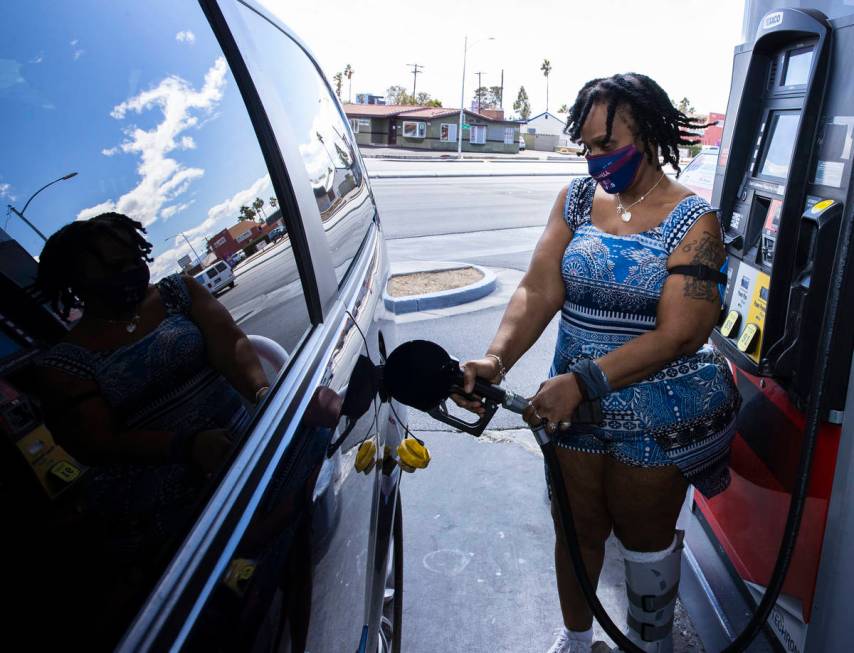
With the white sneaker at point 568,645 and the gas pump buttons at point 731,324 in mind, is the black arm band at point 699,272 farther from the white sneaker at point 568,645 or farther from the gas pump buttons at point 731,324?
the white sneaker at point 568,645

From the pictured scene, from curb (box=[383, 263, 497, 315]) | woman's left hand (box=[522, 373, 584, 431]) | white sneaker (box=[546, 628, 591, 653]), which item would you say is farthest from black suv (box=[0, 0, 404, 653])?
curb (box=[383, 263, 497, 315])

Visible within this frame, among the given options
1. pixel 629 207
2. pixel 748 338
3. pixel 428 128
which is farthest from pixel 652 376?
pixel 428 128

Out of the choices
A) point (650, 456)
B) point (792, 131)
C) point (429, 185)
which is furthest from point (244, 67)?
point (429, 185)

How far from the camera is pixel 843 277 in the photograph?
183 centimetres

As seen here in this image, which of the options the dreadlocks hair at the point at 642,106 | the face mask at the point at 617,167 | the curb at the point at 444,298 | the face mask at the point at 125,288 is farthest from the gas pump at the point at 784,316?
the curb at the point at 444,298

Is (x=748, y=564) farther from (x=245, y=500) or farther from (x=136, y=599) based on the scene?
(x=136, y=599)

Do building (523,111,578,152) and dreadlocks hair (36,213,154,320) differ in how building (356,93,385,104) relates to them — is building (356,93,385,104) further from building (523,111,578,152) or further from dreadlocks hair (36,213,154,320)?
dreadlocks hair (36,213,154,320)

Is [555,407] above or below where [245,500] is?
below

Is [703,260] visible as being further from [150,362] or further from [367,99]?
[367,99]

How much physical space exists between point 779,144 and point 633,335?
978 millimetres

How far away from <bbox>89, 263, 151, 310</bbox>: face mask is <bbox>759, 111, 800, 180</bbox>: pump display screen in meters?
2.01

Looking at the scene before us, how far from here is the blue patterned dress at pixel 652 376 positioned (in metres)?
1.98

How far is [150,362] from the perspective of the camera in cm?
105

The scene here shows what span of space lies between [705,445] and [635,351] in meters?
0.42
